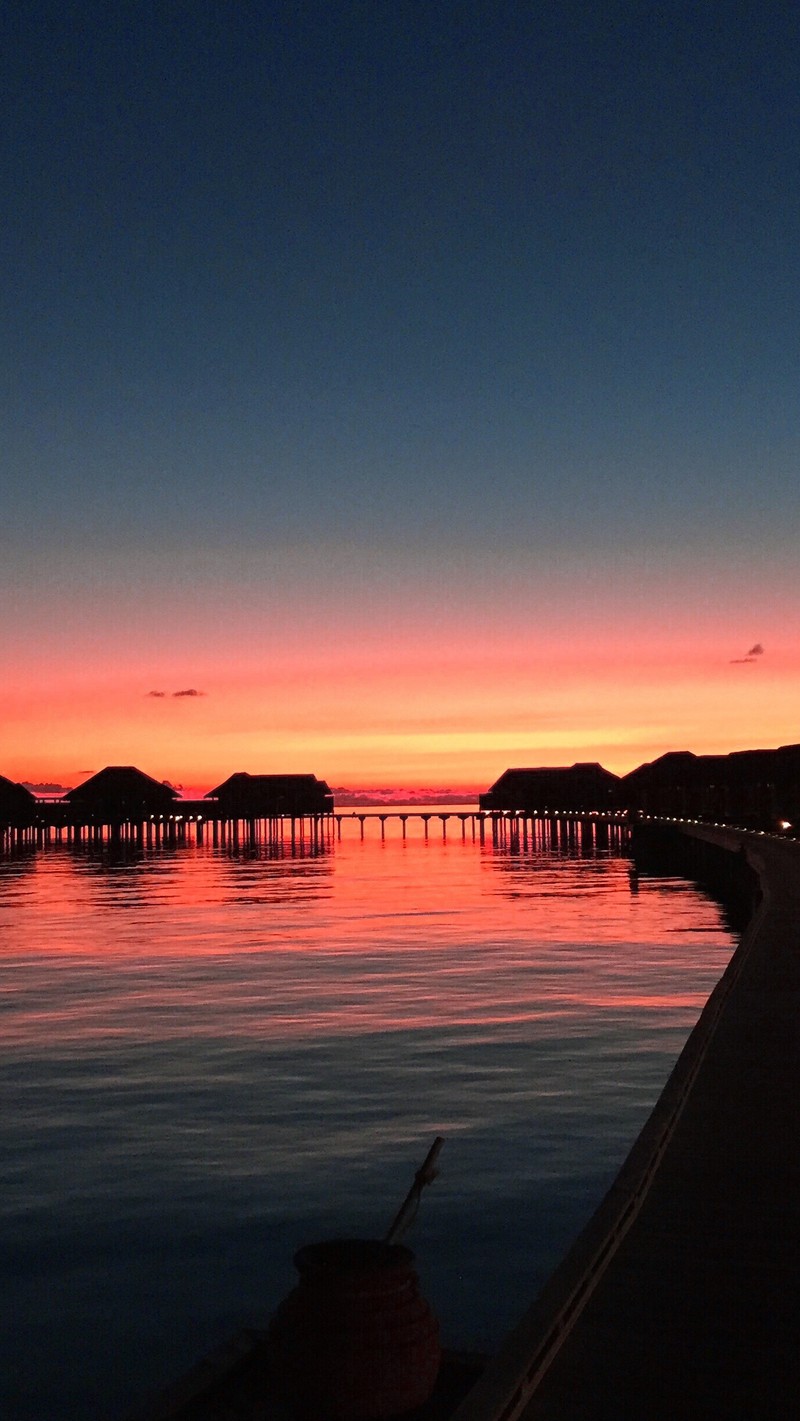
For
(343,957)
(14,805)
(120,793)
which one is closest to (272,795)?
(120,793)

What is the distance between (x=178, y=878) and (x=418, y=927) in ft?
107

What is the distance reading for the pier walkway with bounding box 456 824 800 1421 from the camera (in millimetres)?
6559

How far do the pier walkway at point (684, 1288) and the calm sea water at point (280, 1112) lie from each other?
60.7 inches

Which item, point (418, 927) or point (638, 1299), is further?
point (418, 927)

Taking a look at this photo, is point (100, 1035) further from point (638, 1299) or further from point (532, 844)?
point (532, 844)

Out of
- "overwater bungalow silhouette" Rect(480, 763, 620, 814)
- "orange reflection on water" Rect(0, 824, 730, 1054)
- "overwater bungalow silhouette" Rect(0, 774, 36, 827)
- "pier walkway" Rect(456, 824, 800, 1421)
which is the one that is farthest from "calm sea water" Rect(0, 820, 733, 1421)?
"overwater bungalow silhouette" Rect(480, 763, 620, 814)

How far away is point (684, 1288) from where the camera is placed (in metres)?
7.98

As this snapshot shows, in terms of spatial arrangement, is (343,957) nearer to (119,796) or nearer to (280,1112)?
(280,1112)

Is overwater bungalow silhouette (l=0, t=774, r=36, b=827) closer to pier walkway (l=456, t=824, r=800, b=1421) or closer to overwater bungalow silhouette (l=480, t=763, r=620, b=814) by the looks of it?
overwater bungalow silhouette (l=480, t=763, r=620, b=814)

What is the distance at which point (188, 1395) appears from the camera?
7.68 metres

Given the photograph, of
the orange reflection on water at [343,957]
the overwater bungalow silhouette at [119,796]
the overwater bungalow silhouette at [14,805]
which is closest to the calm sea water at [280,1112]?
the orange reflection on water at [343,957]

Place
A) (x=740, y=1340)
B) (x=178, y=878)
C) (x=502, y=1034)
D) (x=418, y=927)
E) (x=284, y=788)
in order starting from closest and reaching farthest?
(x=740, y=1340) → (x=502, y=1034) → (x=418, y=927) → (x=178, y=878) → (x=284, y=788)

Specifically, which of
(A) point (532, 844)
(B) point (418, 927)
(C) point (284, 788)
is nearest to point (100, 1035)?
(B) point (418, 927)

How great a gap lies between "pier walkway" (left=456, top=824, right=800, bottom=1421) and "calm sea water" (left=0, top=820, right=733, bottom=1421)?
1.54 metres
